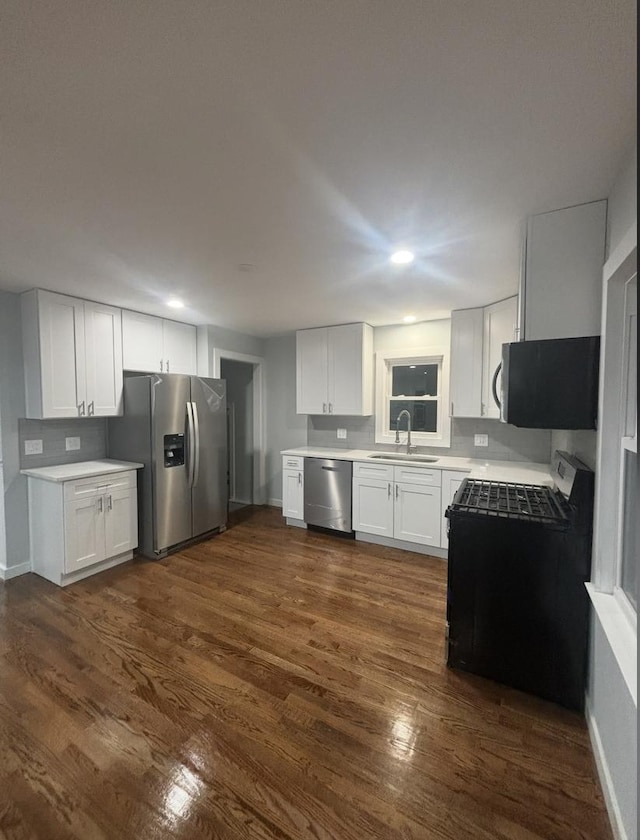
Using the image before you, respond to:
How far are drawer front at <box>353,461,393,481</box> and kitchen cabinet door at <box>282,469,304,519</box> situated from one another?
2.31ft

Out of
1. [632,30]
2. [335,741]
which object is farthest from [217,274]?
[335,741]

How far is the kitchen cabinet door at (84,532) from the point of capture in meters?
2.89

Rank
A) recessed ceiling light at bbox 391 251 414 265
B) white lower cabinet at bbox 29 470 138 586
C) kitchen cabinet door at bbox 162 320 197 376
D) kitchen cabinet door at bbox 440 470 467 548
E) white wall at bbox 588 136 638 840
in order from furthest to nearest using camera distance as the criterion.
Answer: kitchen cabinet door at bbox 162 320 197 376 < kitchen cabinet door at bbox 440 470 467 548 < white lower cabinet at bbox 29 470 138 586 < recessed ceiling light at bbox 391 251 414 265 < white wall at bbox 588 136 638 840

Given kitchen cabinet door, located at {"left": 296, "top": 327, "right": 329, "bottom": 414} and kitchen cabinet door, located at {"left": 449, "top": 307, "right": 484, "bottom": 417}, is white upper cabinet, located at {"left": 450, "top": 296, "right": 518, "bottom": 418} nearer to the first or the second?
kitchen cabinet door, located at {"left": 449, "top": 307, "right": 484, "bottom": 417}

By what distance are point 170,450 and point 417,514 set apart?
8.13 feet

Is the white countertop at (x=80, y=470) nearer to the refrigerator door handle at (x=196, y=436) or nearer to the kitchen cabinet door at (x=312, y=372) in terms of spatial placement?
the refrigerator door handle at (x=196, y=436)

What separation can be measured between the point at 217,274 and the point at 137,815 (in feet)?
8.89

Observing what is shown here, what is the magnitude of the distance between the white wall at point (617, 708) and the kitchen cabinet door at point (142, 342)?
145 inches

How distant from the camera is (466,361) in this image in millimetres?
3441

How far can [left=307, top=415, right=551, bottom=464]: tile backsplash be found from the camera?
3.45m

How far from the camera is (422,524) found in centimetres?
348

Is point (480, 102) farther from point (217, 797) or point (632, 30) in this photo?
point (217, 797)

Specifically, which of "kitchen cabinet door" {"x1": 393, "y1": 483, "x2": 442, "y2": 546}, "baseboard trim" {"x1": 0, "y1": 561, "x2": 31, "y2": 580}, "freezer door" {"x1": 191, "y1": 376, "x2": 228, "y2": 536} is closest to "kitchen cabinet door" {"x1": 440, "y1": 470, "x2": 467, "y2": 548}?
"kitchen cabinet door" {"x1": 393, "y1": 483, "x2": 442, "y2": 546}

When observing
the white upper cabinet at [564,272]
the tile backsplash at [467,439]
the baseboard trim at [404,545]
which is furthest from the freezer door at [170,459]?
the white upper cabinet at [564,272]
